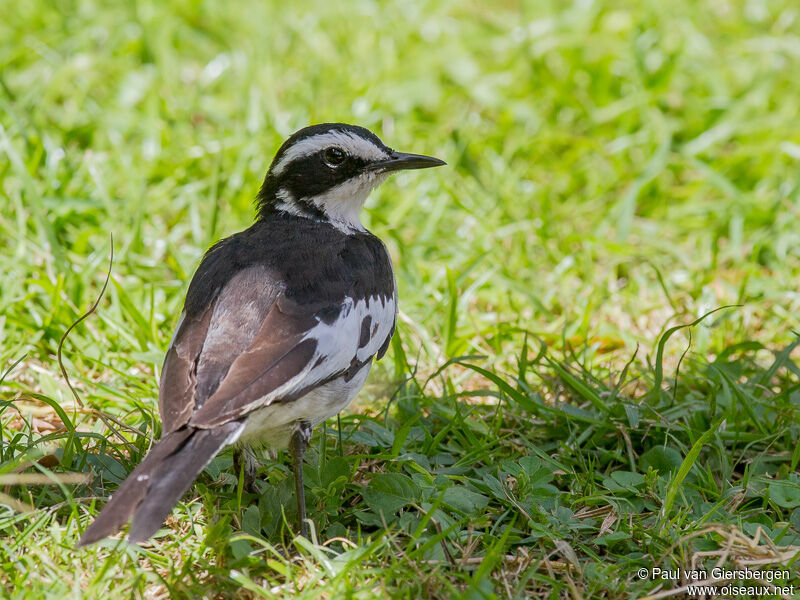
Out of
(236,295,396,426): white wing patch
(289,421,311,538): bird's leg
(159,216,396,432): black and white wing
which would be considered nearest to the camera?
(159,216,396,432): black and white wing

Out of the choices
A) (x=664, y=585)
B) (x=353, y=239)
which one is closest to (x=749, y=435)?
(x=664, y=585)

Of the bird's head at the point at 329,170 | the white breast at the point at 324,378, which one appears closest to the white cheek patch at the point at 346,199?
the bird's head at the point at 329,170

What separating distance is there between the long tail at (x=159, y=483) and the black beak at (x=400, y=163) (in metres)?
1.91

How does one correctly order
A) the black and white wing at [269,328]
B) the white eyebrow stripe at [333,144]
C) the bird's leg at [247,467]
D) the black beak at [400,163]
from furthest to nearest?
the black beak at [400,163]
the white eyebrow stripe at [333,144]
the bird's leg at [247,467]
the black and white wing at [269,328]

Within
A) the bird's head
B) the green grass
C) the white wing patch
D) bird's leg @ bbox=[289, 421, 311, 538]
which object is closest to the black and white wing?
the white wing patch

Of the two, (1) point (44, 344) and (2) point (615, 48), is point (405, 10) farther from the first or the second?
(1) point (44, 344)

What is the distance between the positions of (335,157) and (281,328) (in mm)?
Result: 1345

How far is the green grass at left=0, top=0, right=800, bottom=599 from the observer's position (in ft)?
13.1

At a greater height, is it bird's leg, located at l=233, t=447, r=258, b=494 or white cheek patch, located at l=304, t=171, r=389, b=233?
white cheek patch, located at l=304, t=171, r=389, b=233

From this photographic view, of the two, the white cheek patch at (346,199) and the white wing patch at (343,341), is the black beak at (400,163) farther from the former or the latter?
the white wing patch at (343,341)

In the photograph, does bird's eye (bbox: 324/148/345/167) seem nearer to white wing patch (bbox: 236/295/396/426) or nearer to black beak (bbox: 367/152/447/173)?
black beak (bbox: 367/152/447/173)

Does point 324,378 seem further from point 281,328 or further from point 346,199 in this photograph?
point 346,199

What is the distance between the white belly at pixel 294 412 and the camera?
398 centimetres

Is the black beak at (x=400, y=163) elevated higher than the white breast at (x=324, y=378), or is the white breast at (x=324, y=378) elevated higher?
the black beak at (x=400, y=163)
